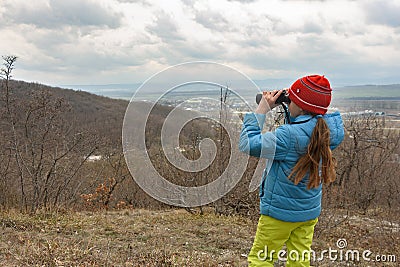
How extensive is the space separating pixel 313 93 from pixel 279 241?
46.9 inches

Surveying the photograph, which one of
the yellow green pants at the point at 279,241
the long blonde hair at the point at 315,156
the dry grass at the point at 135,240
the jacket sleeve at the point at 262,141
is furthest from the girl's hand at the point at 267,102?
the dry grass at the point at 135,240

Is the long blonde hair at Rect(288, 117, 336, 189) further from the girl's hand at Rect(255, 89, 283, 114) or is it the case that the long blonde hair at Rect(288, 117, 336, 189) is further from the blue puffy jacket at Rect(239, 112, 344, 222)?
the girl's hand at Rect(255, 89, 283, 114)

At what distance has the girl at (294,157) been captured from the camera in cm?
265

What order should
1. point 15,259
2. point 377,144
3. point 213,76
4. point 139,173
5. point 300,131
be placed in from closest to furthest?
point 300,131
point 213,76
point 139,173
point 15,259
point 377,144

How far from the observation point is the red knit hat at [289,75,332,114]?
2695 mm

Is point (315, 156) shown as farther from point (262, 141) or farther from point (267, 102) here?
point (267, 102)

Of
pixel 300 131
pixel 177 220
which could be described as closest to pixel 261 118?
pixel 300 131

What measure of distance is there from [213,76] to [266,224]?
1.28 m

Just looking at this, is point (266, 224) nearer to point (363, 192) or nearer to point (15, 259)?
point (15, 259)

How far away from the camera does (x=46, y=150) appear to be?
29.4 ft

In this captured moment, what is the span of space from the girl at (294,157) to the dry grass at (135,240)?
60.7 inches

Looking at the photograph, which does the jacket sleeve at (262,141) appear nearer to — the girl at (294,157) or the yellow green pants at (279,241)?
the girl at (294,157)

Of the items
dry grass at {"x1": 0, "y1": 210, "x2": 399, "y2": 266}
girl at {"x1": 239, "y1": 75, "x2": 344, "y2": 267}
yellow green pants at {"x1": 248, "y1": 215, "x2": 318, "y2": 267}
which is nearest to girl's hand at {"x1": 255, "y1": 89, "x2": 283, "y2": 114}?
girl at {"x1": 239, "y1": 75, "x2": 344, "y2": 267}

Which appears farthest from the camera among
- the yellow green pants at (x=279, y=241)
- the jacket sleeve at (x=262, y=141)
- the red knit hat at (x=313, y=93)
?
the yellow green pants at (x=279, y=241)
